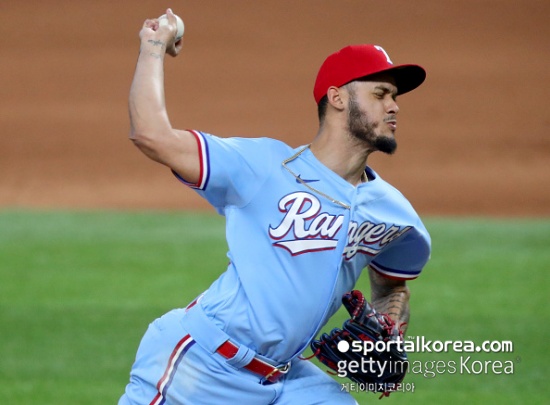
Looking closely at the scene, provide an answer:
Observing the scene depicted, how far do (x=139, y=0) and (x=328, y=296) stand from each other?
74.4 feet

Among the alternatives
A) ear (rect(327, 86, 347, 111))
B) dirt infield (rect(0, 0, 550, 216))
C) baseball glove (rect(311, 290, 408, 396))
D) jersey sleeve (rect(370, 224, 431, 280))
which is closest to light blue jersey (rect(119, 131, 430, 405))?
baseball glove (rect(311, 290, 408, 396))

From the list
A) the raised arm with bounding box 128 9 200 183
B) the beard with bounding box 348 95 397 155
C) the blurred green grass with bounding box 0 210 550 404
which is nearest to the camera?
the raised arm with bounding box 128 9 200 183

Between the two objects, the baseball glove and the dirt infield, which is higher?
the baseball glove

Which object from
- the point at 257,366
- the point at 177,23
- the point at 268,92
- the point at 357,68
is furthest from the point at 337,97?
the point at 268,92

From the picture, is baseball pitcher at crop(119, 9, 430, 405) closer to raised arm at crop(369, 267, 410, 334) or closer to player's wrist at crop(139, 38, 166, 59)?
player's wrist at crop(139, 38, 166, 59)

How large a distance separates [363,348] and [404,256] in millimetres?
544

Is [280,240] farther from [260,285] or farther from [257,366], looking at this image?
[257,366]

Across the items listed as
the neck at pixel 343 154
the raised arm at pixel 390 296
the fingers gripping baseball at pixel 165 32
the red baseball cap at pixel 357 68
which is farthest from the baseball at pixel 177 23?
the raised arm at pixel 390 296

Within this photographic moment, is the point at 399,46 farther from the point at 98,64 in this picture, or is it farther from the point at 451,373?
the point at 451,373

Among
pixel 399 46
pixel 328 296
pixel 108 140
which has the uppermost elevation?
pixel 328 296

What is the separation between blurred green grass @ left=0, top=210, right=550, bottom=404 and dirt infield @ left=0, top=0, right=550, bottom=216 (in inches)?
113

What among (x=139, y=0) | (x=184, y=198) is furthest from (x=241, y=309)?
(x=139, y=0)

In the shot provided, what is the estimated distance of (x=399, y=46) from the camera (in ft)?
75.7

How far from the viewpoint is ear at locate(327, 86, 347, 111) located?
4.21 meters
